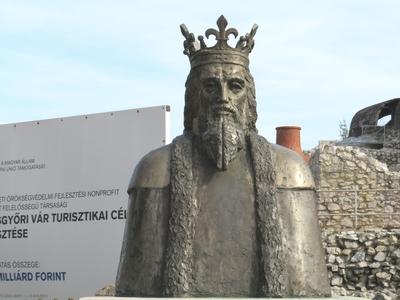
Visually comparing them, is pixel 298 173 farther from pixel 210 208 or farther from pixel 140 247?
pixel 140 247

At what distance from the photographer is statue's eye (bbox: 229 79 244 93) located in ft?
17.0

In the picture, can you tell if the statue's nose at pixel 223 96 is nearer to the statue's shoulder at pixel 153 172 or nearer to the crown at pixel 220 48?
the crown at pixel 220 48

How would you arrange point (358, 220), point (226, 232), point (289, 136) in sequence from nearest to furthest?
point (226, 232), point (358, 220), point (289, 136)

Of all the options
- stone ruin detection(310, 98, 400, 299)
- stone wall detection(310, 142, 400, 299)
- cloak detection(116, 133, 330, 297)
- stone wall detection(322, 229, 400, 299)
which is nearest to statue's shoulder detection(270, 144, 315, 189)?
cloak detection(116, 133, 330, 297)

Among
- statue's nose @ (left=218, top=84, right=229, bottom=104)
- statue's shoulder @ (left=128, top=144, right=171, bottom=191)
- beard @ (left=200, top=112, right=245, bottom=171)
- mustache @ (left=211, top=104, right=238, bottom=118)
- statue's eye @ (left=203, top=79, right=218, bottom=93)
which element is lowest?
statue's shoulder @ (left=128, top=144, right=171, bottom=191)

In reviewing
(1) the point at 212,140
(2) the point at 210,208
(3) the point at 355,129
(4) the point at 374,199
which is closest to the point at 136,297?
(2) the point at 210,208

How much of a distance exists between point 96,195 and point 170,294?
17.5 feet

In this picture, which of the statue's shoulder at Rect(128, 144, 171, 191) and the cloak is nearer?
the cloak

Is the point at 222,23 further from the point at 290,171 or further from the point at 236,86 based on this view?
the point at 290,171

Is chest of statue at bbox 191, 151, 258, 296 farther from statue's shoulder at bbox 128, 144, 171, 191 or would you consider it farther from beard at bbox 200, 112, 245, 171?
statue's shoulder at bbox 128, 144, 171, 191

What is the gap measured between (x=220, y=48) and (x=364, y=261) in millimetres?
11435

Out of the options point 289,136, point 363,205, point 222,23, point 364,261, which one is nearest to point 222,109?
point 222,23

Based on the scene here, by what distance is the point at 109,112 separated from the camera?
33.1 feet

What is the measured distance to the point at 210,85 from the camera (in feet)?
17.0
